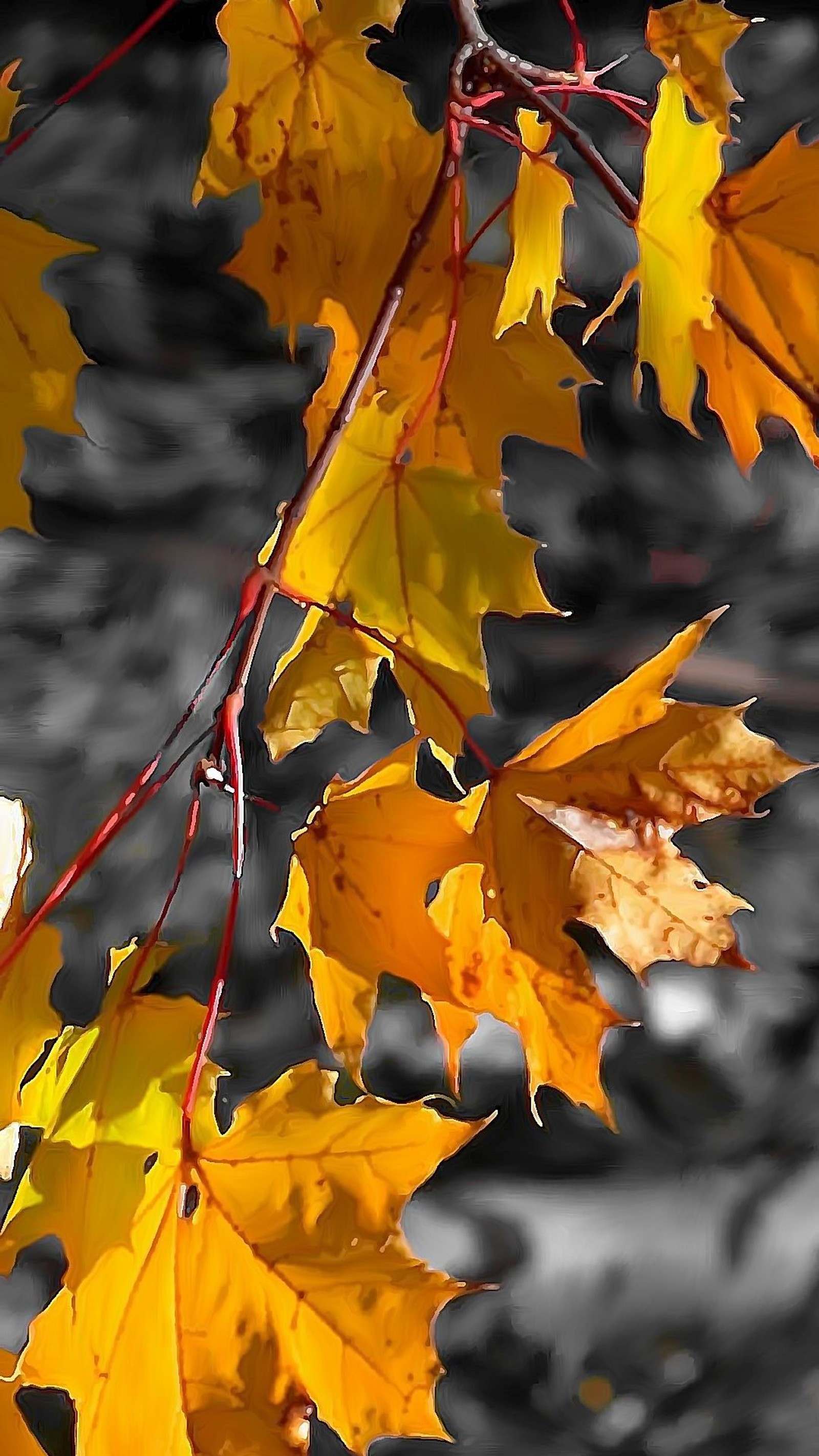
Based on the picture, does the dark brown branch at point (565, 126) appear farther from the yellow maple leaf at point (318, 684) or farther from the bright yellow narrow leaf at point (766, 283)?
the yellow maple leaf at point (318, 684)

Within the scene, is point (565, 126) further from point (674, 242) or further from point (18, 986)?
point (18, 986)

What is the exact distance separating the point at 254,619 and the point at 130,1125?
0.51 feet

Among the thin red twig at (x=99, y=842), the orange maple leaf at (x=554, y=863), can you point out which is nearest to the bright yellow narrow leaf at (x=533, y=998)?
the orange maple leaf at (x=554, y=863)

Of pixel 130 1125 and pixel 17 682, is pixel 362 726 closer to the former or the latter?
pixel 130 1125

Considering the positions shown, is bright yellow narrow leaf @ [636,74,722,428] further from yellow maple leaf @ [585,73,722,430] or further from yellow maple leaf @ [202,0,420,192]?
yellow maple leaf @ [202,0,420,192]

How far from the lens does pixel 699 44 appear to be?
36 centimetres

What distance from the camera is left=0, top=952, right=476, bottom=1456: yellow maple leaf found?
0.95ft

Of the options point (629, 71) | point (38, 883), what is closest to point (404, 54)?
point (629, 71)

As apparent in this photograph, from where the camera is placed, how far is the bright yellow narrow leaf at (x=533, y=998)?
0.31 m

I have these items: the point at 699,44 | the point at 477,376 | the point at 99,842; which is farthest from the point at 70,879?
the point at 699,44

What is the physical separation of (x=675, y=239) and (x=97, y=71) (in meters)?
0.21

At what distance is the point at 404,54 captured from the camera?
0.55 m

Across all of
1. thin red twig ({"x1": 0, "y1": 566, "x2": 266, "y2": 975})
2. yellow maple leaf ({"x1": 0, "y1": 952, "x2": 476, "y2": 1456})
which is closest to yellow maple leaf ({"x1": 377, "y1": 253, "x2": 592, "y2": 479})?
thin red twig ({"x1": 0, "y1": 566, "x2": 266, "y2": 975})

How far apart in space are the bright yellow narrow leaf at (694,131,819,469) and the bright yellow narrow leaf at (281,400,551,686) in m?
0.09
